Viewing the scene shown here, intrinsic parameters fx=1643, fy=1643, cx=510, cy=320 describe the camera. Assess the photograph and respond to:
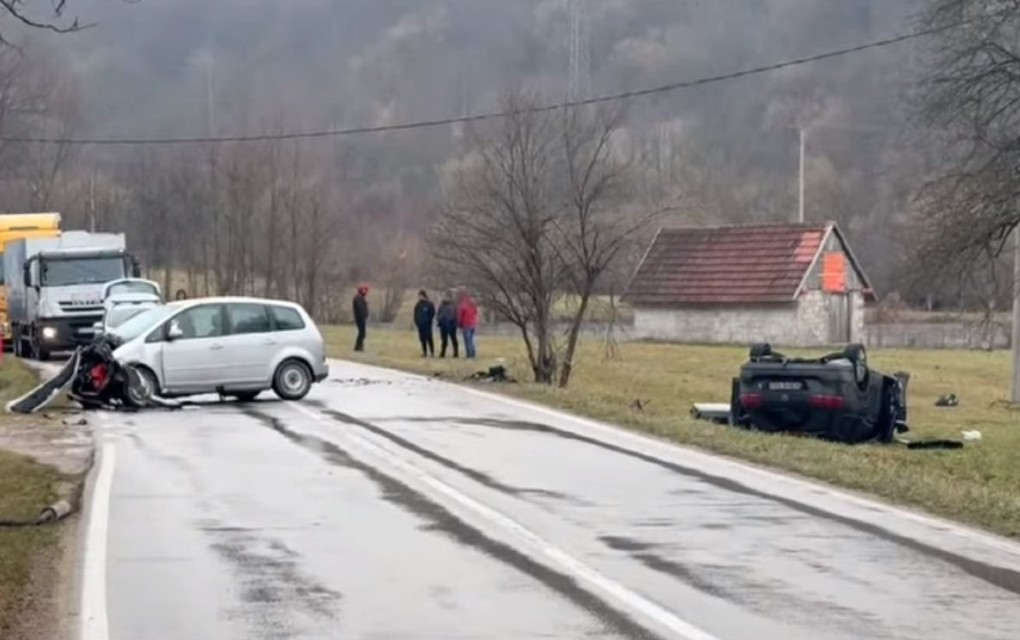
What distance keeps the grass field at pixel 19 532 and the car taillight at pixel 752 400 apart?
10.8 meters

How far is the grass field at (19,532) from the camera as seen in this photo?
32.2 ft

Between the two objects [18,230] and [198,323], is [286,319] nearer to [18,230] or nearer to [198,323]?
[198,323]

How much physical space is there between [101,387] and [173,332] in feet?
4.56

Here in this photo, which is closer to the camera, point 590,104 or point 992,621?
point 992,621

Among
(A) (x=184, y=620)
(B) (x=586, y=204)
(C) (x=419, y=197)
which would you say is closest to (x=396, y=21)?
(C) (x=419, y=197)

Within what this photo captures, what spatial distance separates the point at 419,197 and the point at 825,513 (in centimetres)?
8360

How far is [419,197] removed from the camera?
96188 mm

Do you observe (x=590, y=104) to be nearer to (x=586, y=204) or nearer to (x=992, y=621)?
(x=586, y=204)

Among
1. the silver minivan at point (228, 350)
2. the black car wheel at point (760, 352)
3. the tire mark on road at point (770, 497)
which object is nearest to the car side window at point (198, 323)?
the silver minivan at point (228, 350)

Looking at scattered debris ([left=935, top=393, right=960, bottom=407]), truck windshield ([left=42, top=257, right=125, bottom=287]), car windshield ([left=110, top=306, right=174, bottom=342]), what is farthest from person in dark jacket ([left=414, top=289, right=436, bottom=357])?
car windshield ([left=110, top=306, right=174, bottom=342])

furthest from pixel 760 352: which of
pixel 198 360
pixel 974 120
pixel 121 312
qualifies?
pixel 121 312

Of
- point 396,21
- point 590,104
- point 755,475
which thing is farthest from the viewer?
point 396,21

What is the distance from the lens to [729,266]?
70.5 metres

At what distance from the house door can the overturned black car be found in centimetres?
4605
